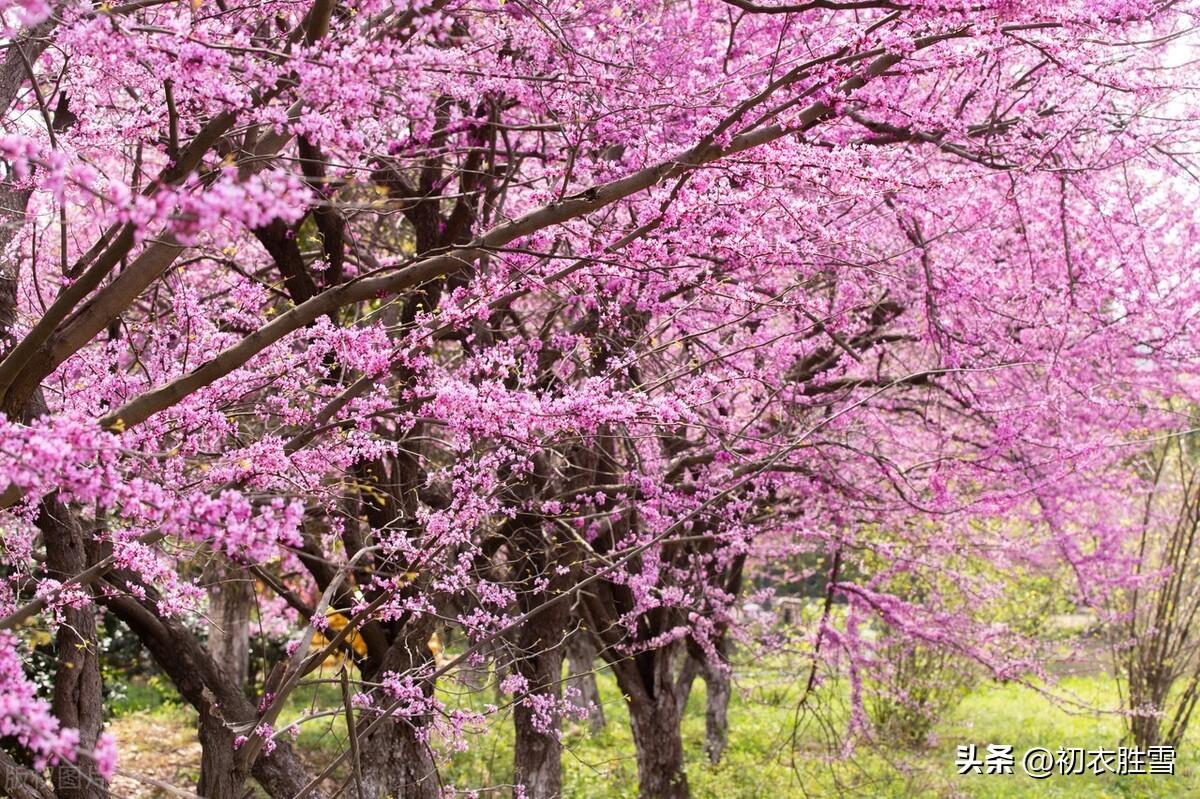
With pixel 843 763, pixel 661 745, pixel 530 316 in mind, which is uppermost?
pixel 530 316

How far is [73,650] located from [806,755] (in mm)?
9287

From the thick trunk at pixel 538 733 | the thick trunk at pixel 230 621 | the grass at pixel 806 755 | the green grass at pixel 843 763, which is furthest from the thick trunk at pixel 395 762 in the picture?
the thick trunk at pixel 230 621

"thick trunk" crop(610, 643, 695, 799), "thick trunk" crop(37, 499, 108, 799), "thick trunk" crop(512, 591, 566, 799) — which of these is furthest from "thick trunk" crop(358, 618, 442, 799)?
"thick trunk" crop(610, 643, 695, 799)

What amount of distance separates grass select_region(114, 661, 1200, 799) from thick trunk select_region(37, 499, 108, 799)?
3.61 metres

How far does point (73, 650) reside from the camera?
187 inches

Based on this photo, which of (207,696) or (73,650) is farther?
(207,696)

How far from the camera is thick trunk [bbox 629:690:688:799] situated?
948 cm

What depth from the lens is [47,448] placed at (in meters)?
2.06

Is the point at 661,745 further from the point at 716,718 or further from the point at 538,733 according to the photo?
the point at 716,718

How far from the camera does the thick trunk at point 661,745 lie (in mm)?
9477

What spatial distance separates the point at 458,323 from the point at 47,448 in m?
2.08

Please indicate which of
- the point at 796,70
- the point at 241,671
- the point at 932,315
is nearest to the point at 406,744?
the point at 932,315

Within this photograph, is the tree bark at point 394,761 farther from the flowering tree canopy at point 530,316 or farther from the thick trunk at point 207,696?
the thick trunk at point 207,696

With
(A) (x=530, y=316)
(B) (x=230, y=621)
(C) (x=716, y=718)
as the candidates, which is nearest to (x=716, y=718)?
(C) (x=716, y=718)
